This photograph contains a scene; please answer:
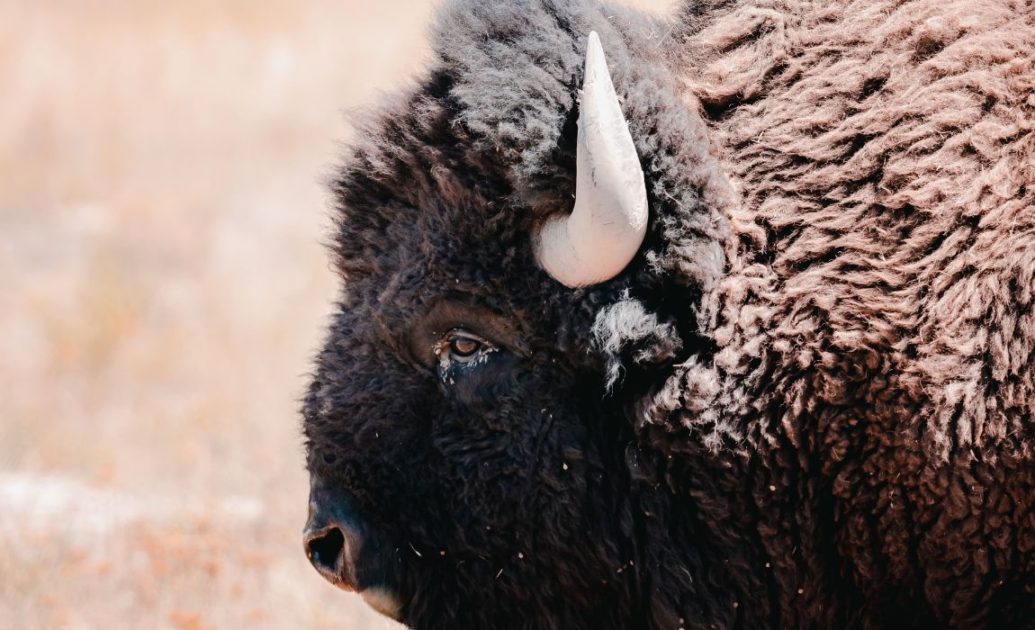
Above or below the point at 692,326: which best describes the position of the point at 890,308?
above

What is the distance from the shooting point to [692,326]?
3070 mm

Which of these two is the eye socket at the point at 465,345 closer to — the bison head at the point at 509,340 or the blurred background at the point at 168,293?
the bison head at the point at 509,340

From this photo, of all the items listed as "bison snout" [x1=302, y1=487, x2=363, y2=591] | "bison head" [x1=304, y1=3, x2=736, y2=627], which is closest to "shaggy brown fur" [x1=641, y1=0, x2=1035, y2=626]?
"bison head" [x1=304, y1=3, x2=736, y2=627]

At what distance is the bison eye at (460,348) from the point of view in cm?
328

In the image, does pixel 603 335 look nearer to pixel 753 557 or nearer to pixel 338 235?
pixel 753 557

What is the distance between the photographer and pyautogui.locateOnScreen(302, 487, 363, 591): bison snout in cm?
329

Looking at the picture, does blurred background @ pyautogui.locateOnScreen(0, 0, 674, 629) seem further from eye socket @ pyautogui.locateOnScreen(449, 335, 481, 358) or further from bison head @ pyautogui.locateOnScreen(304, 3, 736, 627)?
eye socket @ pyautogui.locateOnScreen(449, 335, 481, 358)

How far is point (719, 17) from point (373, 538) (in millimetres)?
1726

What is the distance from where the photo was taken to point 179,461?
767cm

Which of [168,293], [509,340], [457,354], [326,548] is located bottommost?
[168,293]

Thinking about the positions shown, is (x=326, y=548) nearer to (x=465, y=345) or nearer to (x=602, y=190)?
(x=465, y=345)

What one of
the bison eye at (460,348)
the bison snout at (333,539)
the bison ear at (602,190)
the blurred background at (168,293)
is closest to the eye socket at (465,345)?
the bison eye at (460,348)

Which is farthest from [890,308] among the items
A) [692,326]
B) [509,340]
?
[509,340]

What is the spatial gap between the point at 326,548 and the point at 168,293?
8.60m
